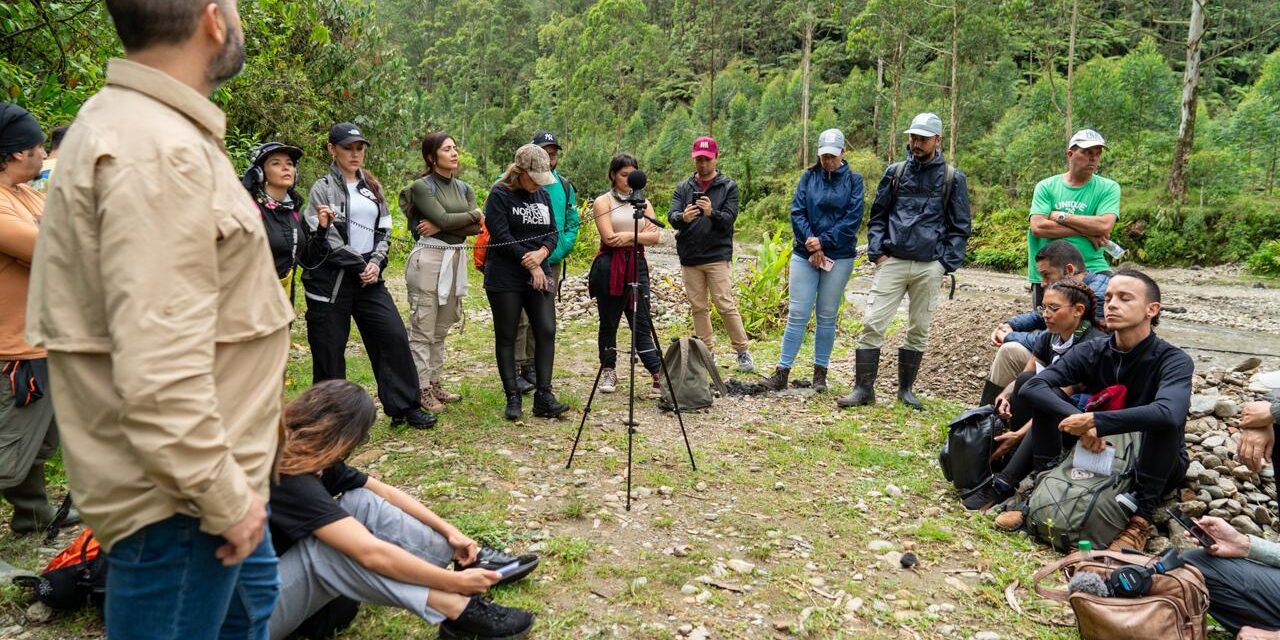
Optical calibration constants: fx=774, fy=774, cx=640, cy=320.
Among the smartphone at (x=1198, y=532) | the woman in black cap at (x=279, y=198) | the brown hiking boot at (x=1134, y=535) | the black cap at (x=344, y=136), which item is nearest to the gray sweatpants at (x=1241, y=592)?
the smartphone at (x=1198, y=532)

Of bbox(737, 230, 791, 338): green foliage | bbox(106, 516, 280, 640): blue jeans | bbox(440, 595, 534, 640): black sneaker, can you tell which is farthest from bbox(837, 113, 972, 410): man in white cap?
bbox(106, 516, 280, 640): blue jeans

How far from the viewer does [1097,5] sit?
4128cm

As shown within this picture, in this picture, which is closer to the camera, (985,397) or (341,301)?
(341,301)

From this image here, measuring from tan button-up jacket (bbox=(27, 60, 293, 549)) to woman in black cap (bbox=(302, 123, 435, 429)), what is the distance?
140 inches

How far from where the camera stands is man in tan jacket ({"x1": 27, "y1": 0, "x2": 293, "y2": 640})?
1.35 meters

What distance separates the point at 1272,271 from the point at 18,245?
21.6 meters

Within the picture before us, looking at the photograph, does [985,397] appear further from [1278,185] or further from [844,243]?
[1278,185]

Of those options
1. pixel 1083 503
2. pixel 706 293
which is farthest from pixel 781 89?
pixel 1083 503

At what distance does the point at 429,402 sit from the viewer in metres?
5.84

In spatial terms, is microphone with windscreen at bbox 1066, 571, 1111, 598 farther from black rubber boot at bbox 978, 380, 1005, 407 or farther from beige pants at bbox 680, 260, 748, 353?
beige pants at bbox 680, 260, 748, 353

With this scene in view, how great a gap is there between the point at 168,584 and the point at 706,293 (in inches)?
225

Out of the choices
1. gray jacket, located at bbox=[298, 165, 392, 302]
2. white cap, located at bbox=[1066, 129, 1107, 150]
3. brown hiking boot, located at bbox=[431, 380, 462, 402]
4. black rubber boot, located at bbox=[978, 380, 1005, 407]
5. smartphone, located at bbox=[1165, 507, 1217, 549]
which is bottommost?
brown hiking boot, located at bbox=[431, 380, 462, 402]

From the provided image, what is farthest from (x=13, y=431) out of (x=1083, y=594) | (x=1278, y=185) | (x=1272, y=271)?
(x=1278, y=185)

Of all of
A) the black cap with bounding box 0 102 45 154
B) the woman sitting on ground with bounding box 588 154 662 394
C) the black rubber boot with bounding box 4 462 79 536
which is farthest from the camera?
the woman sitting on ground with bounding box 588 154 662 394
